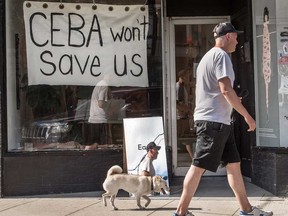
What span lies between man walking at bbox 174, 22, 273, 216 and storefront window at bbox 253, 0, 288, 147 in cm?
187

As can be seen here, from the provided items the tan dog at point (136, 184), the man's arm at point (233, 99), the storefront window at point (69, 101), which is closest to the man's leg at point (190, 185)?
the man's arm at point (233, 99)

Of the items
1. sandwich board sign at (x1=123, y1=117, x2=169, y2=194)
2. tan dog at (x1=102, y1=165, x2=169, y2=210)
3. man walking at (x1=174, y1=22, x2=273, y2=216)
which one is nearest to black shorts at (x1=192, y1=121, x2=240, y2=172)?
man walking at (x1=174, y1=22, x2=273, y2=216)

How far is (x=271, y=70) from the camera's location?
279 inches

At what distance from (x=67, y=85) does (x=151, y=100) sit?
1.29 m

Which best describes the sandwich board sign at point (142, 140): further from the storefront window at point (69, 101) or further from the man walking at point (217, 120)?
the man walking at point (217, 120)

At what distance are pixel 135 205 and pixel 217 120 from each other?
1.99m

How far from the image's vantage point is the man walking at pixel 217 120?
5.06 meters

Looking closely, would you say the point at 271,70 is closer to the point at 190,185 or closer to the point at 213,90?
the point at 213,90

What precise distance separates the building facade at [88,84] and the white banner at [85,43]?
1 centimetres

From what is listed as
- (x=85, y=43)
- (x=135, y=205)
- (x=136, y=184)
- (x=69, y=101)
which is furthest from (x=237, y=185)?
(x=85, y=43)

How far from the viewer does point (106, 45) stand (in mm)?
7578

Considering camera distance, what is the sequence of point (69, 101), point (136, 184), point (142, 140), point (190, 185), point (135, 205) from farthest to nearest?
point (69, 101) < point (142, 140) < point (135, 205) < point (136, 184) < point (190, 185)

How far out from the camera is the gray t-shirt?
511 cm

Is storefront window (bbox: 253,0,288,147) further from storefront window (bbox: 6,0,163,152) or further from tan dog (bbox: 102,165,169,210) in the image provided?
tan dog (bbox: 102,165,169,210)
